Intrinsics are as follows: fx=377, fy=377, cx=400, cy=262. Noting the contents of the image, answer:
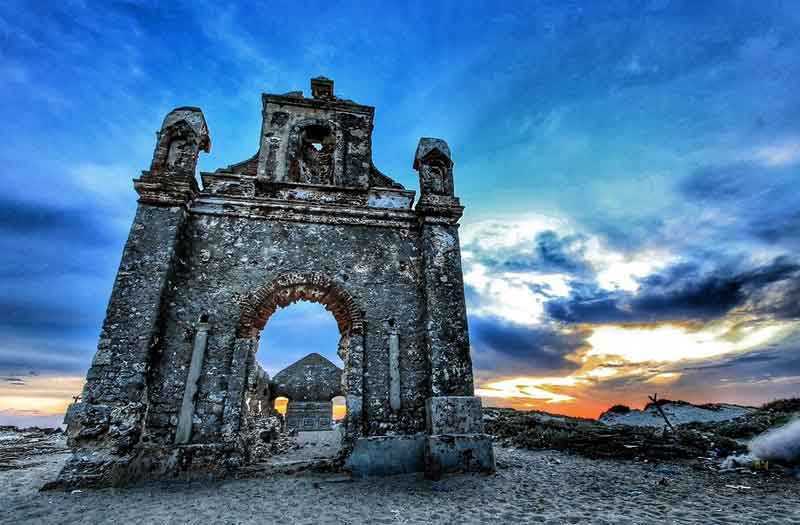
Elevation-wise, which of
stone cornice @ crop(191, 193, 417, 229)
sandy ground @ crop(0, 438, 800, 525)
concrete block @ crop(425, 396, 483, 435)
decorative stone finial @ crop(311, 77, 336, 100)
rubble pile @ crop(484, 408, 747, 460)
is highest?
decorative stone finial @ crop(311, 77, 336, 100)

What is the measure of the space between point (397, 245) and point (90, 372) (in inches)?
223

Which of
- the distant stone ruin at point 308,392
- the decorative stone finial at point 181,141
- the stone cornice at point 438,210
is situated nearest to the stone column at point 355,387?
the stone cornice at point 438,210

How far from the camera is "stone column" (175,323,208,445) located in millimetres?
6105

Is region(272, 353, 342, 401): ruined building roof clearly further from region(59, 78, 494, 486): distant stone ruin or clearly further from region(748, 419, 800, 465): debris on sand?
region(748, 419, 800, 465): debris on sand

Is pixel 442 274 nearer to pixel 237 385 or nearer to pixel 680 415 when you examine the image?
pixel 237 385

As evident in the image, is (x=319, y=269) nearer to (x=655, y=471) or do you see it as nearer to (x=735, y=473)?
(x=655, y=471)

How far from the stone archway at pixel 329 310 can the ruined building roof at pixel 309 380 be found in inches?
359

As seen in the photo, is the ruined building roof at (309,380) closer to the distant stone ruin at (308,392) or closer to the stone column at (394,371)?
the distant stone ruin at (308,392)

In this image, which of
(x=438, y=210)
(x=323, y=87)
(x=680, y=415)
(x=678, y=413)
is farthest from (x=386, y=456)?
(x=678, y=413)

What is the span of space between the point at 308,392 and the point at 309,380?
1.55 ft

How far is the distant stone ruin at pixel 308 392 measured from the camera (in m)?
15.4

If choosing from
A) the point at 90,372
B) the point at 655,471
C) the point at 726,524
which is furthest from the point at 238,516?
the point at 655,471

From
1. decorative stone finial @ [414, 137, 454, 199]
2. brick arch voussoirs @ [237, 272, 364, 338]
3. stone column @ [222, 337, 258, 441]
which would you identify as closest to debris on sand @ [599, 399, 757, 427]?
decorative stone finial @ [414, 137, 454, 199]

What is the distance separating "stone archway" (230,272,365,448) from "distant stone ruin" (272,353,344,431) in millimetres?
9120
